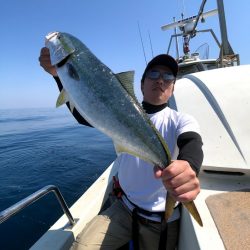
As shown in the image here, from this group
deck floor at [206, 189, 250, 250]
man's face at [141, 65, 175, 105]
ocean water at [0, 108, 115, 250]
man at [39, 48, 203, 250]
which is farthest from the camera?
ocean water at [0, 108, 115, 250]

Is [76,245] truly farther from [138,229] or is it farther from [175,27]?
[175,27]

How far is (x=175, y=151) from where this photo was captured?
256cm

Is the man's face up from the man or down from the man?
up

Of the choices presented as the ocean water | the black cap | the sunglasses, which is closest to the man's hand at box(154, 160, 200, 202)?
the sunglasses

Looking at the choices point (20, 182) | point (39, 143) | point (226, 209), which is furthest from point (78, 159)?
point (226, 209)

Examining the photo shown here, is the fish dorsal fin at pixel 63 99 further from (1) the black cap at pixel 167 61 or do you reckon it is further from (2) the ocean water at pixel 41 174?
(2) the ocean water at pixel 41 174

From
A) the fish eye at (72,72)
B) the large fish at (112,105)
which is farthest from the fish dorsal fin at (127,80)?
the fish eye at (72,72)

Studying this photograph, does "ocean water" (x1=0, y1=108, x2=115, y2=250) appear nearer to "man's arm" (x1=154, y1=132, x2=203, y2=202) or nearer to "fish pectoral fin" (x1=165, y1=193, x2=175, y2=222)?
"fish pectoral fin" (x1=165, y1=193, x2=175, y2=222)

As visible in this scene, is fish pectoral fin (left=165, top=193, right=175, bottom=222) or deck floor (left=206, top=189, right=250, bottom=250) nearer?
fish pectoral fin (left=165, top=193, right=175, bottom=222)

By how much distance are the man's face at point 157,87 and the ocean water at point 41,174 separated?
3.90 meters

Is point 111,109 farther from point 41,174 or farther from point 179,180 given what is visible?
point 41,174

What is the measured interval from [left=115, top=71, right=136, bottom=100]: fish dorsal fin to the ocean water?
448 cm

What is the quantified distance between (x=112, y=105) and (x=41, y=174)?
26.3 ft

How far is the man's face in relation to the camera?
9.04 feet
